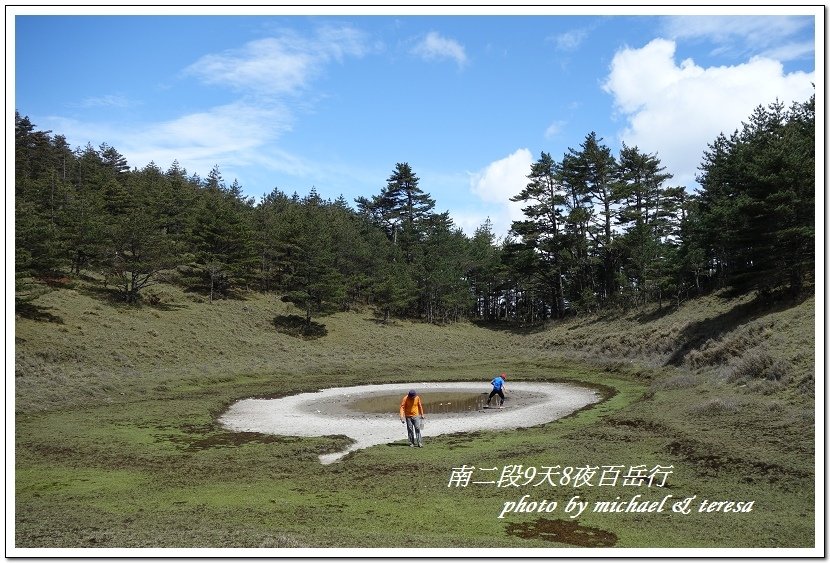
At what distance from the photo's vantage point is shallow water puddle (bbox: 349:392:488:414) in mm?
26797

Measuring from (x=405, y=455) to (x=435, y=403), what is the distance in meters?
12.6

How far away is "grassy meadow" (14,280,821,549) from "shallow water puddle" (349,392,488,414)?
4142 millimetres

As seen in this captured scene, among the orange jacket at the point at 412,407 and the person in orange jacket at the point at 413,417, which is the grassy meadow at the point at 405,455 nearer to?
the person in orange jacket at the point at 413,417

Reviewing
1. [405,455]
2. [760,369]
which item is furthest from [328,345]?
[760,369]

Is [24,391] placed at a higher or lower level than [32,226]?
lower

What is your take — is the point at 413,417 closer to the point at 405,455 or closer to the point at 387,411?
the point at 405,455

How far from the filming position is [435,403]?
95.0 ft

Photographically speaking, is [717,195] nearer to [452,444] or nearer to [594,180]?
[594,180]

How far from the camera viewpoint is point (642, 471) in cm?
1322

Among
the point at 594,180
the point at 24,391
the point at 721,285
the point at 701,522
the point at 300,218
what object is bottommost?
the point at 24,391

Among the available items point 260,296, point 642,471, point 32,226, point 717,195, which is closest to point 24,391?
point 32,226

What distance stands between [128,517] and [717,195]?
2521 inches

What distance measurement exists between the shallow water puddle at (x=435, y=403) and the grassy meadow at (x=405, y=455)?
4.14 meters

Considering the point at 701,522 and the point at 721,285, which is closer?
the point at 701,522
